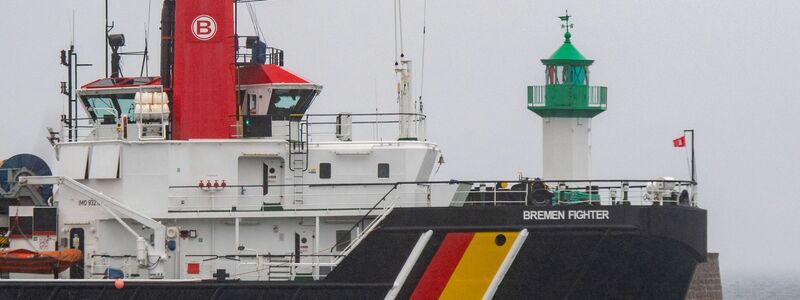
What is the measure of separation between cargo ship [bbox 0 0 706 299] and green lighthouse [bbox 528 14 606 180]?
15.5m

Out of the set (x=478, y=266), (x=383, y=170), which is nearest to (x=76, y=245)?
(x=383, y=170)

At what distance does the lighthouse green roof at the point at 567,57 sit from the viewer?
4838 cm

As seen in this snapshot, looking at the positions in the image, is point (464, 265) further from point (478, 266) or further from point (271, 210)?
point (271, 210)

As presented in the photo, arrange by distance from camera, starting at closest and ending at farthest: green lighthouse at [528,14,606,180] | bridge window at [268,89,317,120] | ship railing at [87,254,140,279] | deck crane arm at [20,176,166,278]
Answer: deck crane arm at [20,176,166,278]
ship railing at [87,254,140,279]
bridge window at [268,89,317,120]
green lighthouse at [528,14,606,180]

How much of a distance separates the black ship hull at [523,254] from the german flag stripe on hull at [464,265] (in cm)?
3

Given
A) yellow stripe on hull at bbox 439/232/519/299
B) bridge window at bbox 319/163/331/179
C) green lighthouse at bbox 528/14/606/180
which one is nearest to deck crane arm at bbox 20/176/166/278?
bridge window at bbox 319/163/331/179

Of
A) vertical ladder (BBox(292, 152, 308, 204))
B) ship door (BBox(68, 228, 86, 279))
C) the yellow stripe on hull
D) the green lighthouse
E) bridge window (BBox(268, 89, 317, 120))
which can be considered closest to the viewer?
the yellow stripe on hull

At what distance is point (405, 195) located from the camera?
29.5 metres

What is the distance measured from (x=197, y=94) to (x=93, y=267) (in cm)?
343

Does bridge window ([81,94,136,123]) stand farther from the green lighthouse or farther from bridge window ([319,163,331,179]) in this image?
the green lighthouse

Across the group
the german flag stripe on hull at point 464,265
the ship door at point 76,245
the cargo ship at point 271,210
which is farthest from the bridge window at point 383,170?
the ship door at point 76,245

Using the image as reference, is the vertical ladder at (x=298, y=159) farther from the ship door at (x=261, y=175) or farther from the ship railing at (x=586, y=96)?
the ship railing at (x=586, y=96)

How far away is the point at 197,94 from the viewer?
3084cm

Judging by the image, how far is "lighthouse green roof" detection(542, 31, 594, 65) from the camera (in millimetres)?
48375
